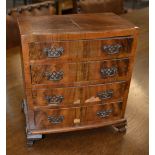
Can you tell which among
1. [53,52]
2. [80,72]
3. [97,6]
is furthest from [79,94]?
[97,6]

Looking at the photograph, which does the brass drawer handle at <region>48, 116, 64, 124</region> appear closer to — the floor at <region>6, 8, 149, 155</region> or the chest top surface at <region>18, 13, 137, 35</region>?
the floor at <region>6, 8, 149, 155</region>

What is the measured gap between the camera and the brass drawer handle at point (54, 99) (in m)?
0.93

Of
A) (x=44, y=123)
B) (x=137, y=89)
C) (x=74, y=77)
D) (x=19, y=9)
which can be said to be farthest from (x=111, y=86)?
(x=19, y=9)

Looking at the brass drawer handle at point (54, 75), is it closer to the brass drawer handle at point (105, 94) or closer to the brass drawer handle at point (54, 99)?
the brass drawer handle at point (54, 99)

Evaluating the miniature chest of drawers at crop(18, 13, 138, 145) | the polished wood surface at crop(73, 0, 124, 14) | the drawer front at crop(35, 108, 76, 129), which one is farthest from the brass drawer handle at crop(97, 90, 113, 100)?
the polished wood surface at crop(73, 0, 124, 14)

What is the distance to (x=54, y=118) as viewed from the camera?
3.19 ft

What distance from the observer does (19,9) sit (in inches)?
58.2

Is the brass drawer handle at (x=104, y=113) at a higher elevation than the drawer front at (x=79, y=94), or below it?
below

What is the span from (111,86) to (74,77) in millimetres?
166

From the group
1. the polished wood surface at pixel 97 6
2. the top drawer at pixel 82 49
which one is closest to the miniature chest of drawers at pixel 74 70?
the top drawer at pixel 82 49

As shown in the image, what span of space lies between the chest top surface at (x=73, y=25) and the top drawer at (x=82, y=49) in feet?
0.12

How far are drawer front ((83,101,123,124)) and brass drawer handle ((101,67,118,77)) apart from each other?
0.44 feet

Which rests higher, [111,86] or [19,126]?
[111,86]
